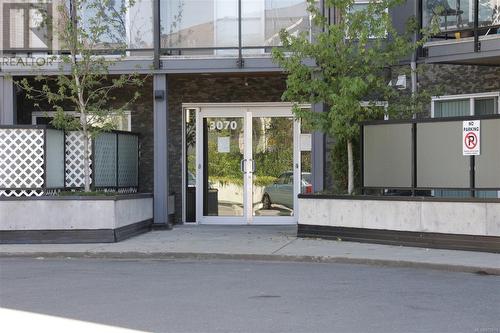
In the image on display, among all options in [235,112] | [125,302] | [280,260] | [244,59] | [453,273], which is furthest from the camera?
[235,112]

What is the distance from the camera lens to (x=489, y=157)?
12070 mm

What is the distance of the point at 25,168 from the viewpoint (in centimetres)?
1358

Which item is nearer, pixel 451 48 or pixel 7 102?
pixel 451 48

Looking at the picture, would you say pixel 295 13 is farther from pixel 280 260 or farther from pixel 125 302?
pixel 125 302

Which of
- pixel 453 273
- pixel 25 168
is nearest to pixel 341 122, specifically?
pixel 453 273

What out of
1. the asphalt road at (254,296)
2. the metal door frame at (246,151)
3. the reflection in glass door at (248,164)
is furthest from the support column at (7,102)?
the asphalt road at (254,296)

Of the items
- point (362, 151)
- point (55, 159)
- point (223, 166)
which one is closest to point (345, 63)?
point (362, 151)

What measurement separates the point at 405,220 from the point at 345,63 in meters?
3.00

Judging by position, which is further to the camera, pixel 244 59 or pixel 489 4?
pixel 244 59

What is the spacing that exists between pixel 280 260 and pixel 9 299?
475 centimetres

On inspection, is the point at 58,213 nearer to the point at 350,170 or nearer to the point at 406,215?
the point at 350,170

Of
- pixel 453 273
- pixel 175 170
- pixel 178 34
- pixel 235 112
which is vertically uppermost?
pixel 178 34

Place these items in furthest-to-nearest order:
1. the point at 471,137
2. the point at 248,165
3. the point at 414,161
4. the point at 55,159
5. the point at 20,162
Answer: the point at 248,165 → the point at 55,159 → the point at 20,162 → the point at 414,161 → the point at 471,137

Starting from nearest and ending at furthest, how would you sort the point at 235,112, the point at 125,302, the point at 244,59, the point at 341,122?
the point at 125,302 < the point at 341,122 < the point at 244,59 < the point at 235,112
